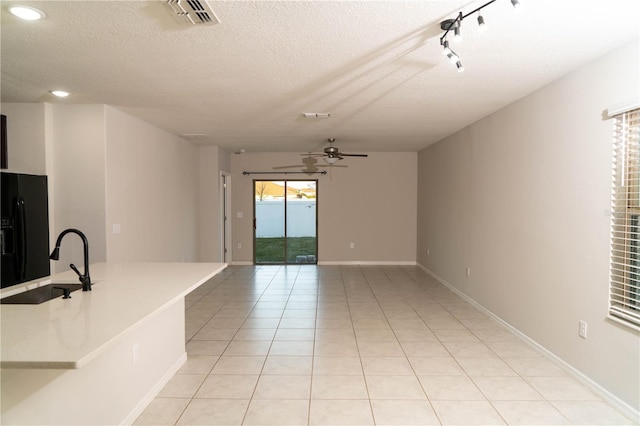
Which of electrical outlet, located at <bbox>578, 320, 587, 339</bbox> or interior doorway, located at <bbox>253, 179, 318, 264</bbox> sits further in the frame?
interior doorway, located at <bbox>253, 179, 318, 264</bbox>

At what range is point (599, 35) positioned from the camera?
98.3 inches

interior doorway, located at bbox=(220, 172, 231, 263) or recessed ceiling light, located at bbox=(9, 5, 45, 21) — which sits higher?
recessed ceiling light, located at bbox=(9, 5, 45, 21)

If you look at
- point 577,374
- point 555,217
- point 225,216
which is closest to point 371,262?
point 225,216

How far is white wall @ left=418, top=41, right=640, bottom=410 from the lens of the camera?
2.77m

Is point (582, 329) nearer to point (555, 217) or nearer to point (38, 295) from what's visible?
point (555, 217)

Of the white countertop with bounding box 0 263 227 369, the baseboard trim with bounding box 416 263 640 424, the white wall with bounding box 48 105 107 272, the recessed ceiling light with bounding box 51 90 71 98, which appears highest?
the recessed ceiling light with bounding box 51 90 71 98

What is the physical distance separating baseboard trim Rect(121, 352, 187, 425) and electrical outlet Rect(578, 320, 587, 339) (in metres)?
3.23

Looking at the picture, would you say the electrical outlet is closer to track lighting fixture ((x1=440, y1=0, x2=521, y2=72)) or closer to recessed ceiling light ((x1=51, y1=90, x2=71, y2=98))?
track lighting fixture ((x1=440, y1=0, x2=521, y2=72))

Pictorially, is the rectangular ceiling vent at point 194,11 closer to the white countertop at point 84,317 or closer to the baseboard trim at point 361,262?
the white countertop at point 84,317

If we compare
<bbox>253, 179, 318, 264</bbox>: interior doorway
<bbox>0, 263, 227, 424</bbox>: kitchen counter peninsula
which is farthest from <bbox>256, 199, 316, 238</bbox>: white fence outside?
<bbox>0, 263, 227, 424</bbox>: kitchen counter peninsula

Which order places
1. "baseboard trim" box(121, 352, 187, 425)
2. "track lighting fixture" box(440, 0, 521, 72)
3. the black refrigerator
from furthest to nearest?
the black refrigerator
"baseboard trim" box(121, 352, 187, 425)
"track lighting fixture" box(440, 0, 521, 72)

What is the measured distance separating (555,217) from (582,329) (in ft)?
3.10

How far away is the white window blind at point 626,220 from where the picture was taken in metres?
2.59

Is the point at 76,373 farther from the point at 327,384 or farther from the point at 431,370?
the point at 431,370
